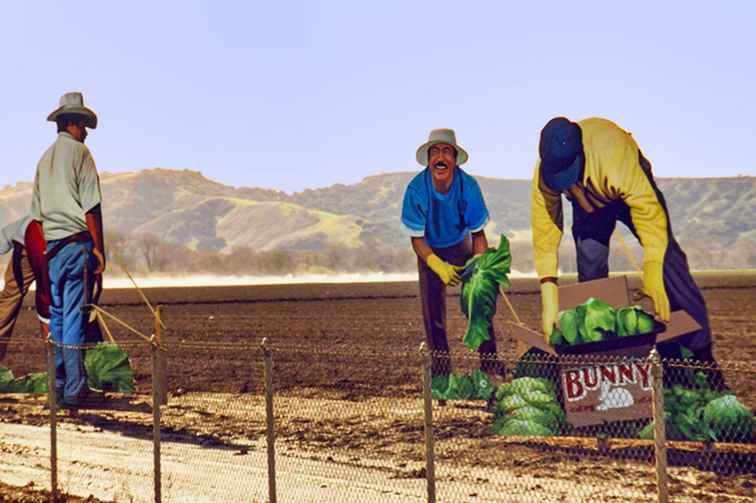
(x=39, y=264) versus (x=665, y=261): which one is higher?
(x=39, y=264)

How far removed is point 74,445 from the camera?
18.0 meters

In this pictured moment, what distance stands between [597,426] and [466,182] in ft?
19.8

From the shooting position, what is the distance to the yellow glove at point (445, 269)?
65.4 ft

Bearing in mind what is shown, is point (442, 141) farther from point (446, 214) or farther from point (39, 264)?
point (39, 264)

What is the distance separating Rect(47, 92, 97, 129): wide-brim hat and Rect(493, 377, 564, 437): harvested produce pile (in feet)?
37.4

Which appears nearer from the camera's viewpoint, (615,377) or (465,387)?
(615,377)

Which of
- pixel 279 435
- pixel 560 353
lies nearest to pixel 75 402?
pixel 279 435

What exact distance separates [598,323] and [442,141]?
5.62 m

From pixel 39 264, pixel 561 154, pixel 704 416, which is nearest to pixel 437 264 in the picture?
pixel 561 154

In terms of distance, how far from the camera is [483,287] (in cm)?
1925

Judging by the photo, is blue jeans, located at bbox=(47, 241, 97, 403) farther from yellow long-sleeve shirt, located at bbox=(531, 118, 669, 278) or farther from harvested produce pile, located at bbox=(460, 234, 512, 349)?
yellow long-sleeve shirt, located at bbox=(531, 118, 669, 278)

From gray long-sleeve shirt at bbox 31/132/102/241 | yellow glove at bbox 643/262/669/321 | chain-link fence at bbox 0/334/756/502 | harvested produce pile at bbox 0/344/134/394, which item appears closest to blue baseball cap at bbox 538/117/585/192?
yellow glove at bbox 643/262/669/321

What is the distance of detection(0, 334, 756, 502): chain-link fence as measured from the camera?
43.1 ft

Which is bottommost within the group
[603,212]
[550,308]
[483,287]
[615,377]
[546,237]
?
[615,377]
